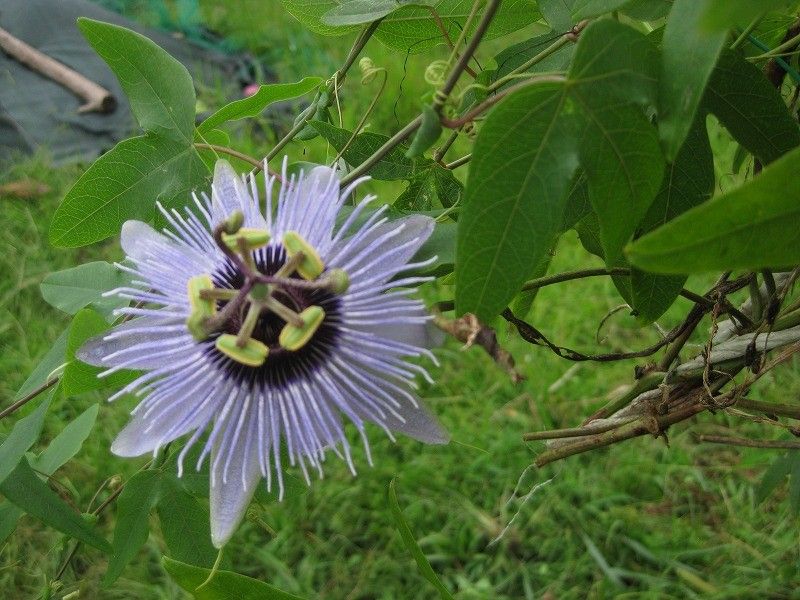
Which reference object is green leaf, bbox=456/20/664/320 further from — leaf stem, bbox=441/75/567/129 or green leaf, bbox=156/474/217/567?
green leaf, bbox=156/474/217/567

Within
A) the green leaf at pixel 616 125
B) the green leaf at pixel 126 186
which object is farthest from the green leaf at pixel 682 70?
the green leaf at pixel 126 186

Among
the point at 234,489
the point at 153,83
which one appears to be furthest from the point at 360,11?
the point at 234,489

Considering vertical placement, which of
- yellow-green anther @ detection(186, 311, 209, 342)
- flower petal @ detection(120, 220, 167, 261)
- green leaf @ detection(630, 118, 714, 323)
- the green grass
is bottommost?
the green grass

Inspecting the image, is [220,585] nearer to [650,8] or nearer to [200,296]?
[200,296]

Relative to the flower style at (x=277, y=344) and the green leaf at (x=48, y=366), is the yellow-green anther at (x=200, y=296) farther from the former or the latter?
the green leaf at (x=48, y=366)

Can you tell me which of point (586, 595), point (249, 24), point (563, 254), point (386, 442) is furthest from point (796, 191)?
point (249, 24)

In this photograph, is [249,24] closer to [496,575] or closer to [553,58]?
[496,575]

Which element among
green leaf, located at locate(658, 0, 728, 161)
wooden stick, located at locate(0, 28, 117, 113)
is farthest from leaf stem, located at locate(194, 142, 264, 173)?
wooden stick, located at locate(0, 28, 117, 113)
